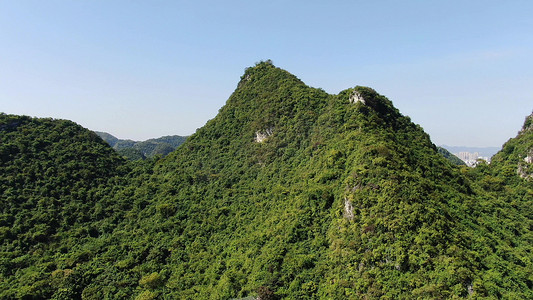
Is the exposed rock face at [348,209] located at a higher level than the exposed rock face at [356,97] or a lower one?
lower

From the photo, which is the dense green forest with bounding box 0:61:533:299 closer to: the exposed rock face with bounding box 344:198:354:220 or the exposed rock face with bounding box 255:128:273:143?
the exposed rock face with bounding box 344:198:354:220

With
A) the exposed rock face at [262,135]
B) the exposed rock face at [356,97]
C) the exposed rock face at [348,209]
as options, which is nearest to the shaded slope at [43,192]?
the exposed rock face at [262,135]

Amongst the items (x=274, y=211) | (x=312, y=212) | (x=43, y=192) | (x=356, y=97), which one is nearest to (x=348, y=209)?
(x=312, y=212)

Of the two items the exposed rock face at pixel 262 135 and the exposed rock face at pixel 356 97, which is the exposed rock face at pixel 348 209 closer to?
the exposed rock face at pixel 356 97

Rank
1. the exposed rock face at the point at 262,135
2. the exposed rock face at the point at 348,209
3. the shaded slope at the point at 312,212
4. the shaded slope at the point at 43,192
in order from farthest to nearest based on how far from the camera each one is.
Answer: the exposed rock face at the point at 262,135
the shaded slope at the point at 43,192
the exposed rock face at the point at 348,209
the shaded slope at the point at 312,212

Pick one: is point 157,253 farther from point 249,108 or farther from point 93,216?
point 249,108

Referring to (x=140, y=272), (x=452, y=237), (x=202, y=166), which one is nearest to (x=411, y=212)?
(x=452, y=237)
